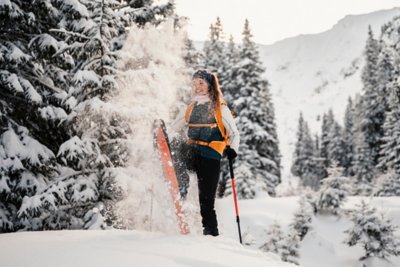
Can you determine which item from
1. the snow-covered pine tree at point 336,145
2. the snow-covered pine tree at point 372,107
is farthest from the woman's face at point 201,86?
the snow-covered pine tree at point 336,145

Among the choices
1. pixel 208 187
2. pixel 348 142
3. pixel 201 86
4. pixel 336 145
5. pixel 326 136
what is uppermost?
pixel 201 86

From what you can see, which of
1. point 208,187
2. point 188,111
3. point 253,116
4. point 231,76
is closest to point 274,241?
point 208,187

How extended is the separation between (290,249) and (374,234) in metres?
3.87

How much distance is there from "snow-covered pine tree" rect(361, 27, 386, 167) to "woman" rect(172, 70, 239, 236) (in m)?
39.2

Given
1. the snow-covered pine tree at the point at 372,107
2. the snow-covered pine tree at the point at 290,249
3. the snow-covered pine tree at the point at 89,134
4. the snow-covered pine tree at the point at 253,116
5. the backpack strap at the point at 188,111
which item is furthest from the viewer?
the snow-covered pine tree at the point at 372,107

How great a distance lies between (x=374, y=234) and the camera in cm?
1494

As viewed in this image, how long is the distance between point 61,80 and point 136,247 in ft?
23.2

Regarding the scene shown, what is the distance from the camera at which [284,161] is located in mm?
145625

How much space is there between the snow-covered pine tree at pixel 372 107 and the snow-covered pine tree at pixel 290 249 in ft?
105

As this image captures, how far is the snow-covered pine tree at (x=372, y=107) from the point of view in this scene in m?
42.1

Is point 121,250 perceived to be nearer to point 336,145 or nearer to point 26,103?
point 26,103

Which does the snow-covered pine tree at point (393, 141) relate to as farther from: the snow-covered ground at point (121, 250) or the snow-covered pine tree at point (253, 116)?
the snow-covered ground at point (121, 250)

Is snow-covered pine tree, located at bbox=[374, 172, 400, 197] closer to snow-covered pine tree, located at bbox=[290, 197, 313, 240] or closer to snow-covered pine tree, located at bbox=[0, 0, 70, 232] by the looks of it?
snow-covered pine tree, located at bbox=[290, 197, 313, 240]

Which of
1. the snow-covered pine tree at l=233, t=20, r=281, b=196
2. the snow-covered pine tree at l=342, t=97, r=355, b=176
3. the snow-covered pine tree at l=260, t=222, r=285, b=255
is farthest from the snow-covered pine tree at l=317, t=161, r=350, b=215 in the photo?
the snow-covered pine tree at l=342, t=97, r=355, b=176
